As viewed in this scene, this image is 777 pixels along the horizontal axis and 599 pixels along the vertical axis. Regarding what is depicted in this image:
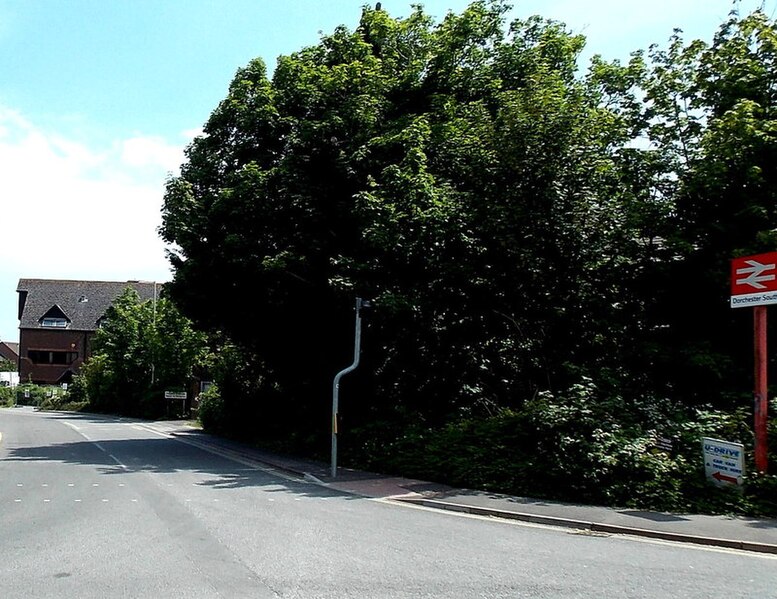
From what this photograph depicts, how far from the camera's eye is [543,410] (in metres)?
14.4

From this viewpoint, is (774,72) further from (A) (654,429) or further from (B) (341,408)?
(B) (341,408)

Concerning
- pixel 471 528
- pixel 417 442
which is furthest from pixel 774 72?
pixel 471 528

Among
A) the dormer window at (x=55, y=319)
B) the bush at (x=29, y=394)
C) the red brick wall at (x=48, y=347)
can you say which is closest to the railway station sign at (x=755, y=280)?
the bush at (x=29, y=394)

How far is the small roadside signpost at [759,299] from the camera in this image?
1224 cm

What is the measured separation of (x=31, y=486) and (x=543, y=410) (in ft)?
31.9

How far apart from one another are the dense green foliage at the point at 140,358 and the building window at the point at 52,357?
70.5 feet

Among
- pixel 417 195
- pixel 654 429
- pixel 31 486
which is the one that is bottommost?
pixel 31 486

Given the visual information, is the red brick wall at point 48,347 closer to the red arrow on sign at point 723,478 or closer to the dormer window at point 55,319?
the dormer window at point 55,319

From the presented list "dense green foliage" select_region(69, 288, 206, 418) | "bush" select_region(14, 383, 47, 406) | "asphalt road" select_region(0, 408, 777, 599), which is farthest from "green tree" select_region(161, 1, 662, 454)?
"bush" select_region(14, 383, 47, 406)

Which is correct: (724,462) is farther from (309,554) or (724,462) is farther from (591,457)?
(309,554)

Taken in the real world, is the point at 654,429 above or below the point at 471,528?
above

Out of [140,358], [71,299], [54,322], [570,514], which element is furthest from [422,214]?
[71,299]

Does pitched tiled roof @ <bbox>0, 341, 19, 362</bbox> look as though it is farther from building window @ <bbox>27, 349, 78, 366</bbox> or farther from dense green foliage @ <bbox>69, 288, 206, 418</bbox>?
dense green foliage @ <bbox>69, 288, 206, 418</bbox>

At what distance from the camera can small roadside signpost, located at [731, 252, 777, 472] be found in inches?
482
